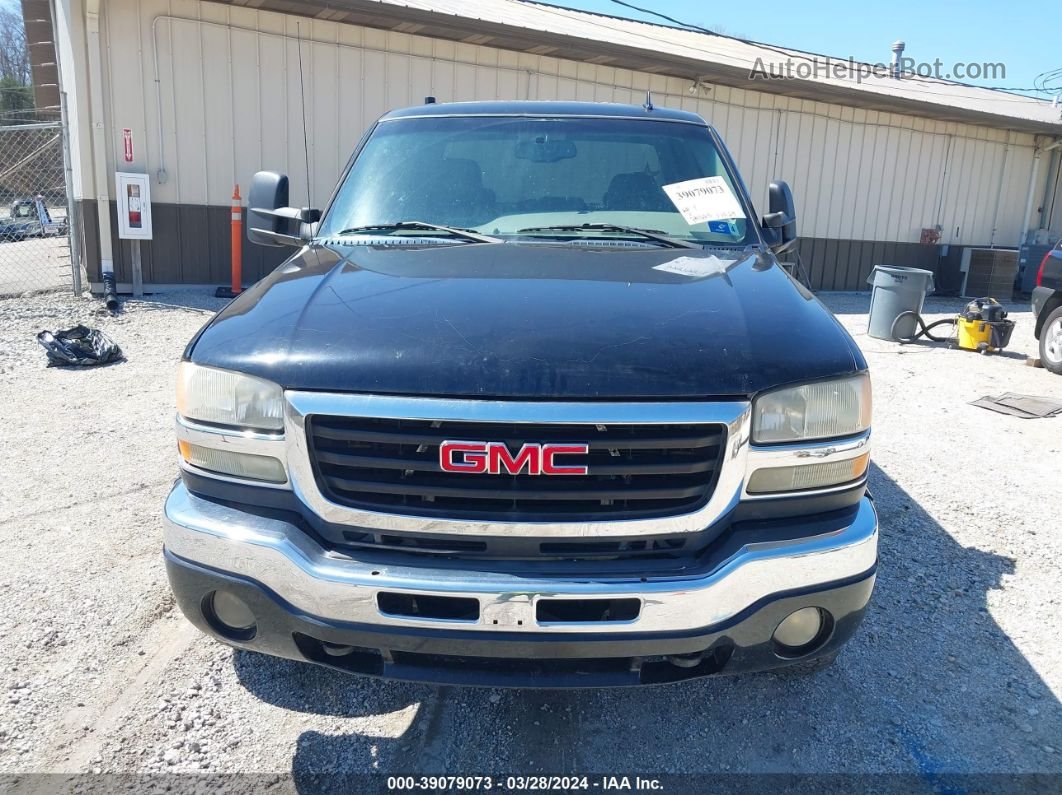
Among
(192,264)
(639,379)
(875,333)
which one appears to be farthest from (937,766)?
(192,264)

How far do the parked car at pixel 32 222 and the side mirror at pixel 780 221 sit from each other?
13.8m

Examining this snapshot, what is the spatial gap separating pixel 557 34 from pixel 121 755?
10779 mm

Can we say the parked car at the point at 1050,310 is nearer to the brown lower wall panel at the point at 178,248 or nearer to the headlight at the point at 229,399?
the headlight at the point at 229,399

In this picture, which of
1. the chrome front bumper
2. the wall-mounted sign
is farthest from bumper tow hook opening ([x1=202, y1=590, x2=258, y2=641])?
the wall-mounted sign

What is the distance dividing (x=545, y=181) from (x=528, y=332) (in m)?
1.50

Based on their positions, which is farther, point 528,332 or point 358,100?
point 358,100

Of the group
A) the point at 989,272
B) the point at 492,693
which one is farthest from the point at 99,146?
the point at 989,272

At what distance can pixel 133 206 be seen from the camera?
956 centimetres

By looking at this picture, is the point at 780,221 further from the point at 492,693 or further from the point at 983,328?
the point at 983,328

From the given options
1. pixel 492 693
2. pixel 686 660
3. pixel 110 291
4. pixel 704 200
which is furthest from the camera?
pixel 110 291

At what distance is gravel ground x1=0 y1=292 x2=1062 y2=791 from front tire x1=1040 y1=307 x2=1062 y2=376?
4.77 metres

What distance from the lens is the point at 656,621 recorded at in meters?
1.99

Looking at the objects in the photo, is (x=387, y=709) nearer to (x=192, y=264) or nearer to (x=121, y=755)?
(x=121, y=755)

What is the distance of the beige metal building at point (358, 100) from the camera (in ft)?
31.8
